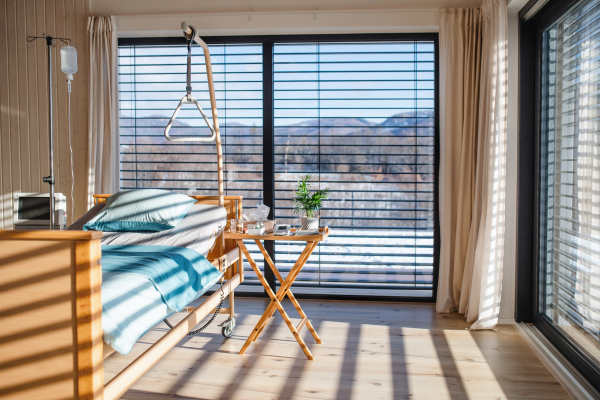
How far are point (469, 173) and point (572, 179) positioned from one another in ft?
2.98

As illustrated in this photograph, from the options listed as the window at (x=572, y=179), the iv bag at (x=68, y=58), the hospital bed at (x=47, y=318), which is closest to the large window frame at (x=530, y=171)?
the window at (x=572, y=179)

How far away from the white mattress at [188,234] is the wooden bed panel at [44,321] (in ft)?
3.49

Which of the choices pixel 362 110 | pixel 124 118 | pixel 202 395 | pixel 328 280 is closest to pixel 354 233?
pixel 328 280

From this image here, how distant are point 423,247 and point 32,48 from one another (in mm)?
3504

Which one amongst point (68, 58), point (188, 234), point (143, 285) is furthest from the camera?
point (68, 58)

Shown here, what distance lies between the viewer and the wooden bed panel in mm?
1247

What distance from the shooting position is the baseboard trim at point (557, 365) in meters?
1.96

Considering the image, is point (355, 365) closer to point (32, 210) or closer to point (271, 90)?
point (271, 90)

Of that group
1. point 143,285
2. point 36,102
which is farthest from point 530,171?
point 36,102

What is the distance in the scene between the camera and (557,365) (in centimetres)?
222

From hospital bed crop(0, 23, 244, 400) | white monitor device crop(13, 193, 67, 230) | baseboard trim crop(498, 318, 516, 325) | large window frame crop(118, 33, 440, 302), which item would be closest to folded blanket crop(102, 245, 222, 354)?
hospital bed crop(0, 23, 244, 400)

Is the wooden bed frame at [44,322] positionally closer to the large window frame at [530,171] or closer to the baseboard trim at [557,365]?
the baseboard trim at [557,365]

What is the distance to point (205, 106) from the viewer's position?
11.7ft

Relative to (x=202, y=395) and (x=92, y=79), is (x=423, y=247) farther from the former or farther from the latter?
(x=92, y=79)
